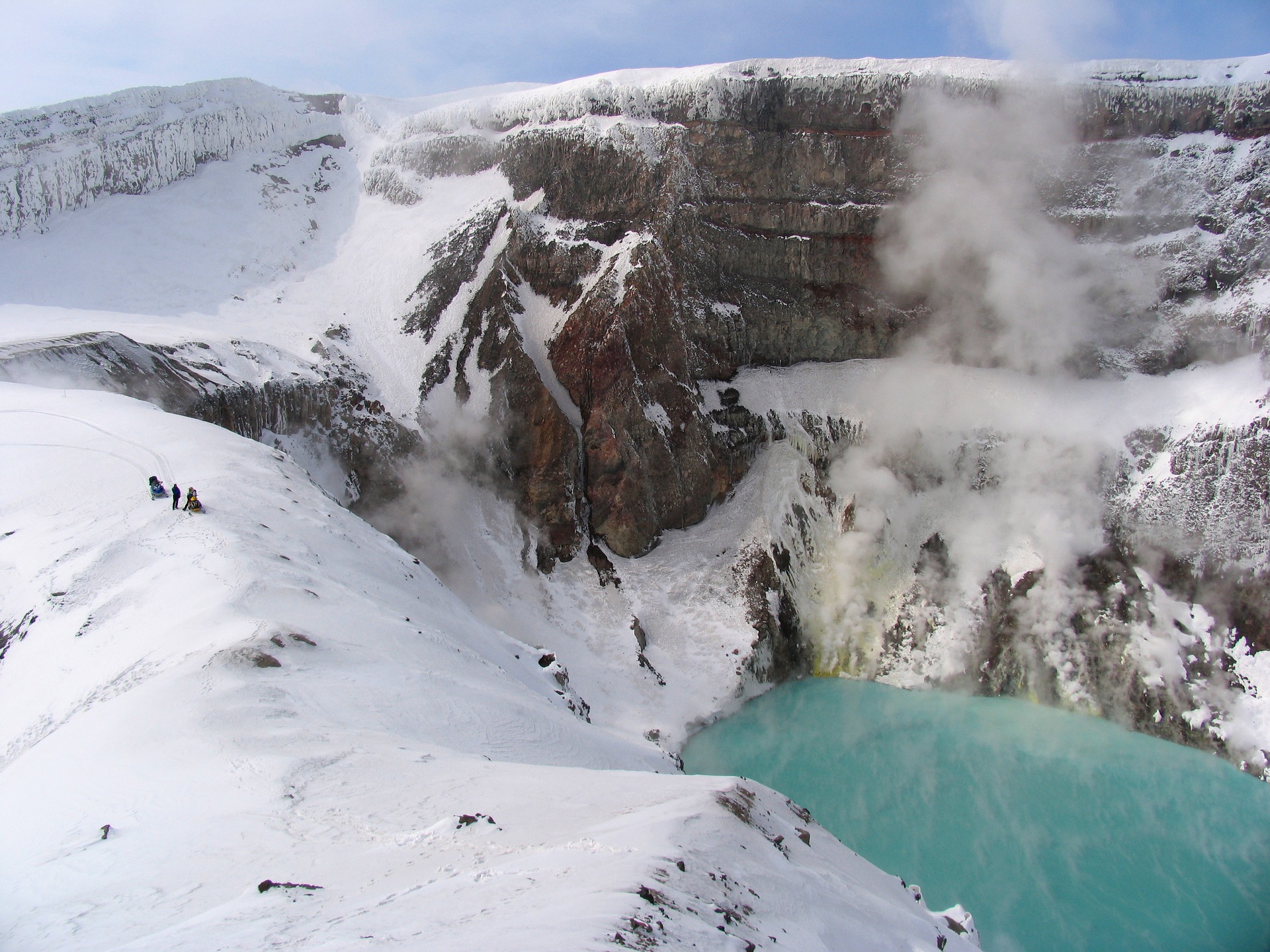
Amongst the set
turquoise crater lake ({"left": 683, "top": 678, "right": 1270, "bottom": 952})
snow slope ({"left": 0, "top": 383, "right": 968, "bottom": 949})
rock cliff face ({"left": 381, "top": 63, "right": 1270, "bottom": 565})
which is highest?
rock cliff face ({"left": 381, "top": 63, "right": 1270, "bottom": 565})

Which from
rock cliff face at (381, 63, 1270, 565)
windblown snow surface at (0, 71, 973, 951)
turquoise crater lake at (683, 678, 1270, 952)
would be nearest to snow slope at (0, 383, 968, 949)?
windblown snow surface at (0, 71, 973, 951)

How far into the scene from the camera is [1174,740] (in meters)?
23.8

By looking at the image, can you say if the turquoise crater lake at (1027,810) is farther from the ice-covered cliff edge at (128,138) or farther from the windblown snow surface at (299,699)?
the ice-covered cliff edge at (128,138)

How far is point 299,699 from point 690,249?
28187mm

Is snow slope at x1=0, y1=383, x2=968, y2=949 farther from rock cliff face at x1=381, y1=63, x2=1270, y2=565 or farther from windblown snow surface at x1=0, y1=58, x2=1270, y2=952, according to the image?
rock cliff face at x1=381, y1=63, x2=1270, y2=565

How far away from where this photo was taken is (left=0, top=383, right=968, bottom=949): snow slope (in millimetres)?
6090

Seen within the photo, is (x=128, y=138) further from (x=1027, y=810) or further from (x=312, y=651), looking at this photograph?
(x=1027, y=810)

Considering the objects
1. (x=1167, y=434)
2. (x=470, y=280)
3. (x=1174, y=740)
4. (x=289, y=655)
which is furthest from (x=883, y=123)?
(x=289, y=655)

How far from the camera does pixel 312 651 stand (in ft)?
41.7

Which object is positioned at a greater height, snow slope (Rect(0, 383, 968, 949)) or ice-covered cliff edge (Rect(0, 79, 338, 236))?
ice-covered cliff edge (Rect(0, 79, 338, 236))

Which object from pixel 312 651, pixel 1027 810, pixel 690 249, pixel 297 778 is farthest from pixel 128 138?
pixel 1027 810

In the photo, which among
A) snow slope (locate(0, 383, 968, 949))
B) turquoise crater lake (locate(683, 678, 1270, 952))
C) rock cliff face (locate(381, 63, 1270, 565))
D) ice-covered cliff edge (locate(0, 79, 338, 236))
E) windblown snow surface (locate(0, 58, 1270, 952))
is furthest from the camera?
ice-covered cliff edge (locate(0, 79, 338, 236))

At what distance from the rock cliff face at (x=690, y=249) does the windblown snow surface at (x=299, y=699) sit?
3008 millimetres

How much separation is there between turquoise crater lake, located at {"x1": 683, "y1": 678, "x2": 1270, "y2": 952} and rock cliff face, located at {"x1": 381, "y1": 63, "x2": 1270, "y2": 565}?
11.2 meters
